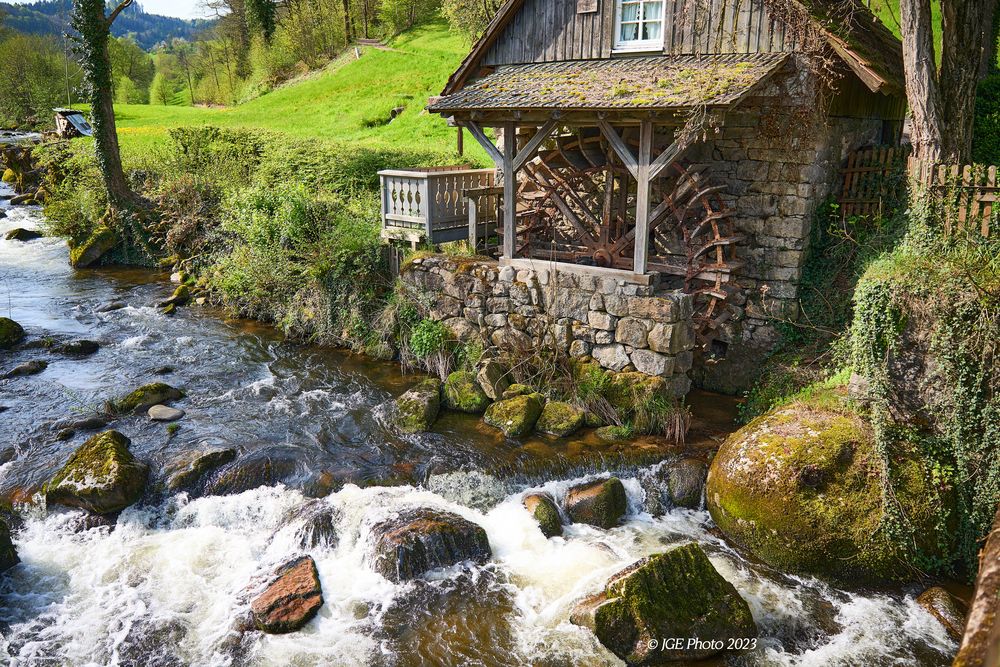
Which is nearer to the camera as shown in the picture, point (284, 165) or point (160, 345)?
point (160, 345)

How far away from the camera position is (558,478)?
8664mm

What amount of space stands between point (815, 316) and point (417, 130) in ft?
51.0

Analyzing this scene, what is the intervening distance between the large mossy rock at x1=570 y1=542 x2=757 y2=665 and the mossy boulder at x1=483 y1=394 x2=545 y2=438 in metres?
3.15

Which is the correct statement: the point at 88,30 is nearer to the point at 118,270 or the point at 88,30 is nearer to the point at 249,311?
the point at 118,270

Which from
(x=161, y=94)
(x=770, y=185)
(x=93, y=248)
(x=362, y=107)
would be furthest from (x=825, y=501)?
(x=161, y=94)

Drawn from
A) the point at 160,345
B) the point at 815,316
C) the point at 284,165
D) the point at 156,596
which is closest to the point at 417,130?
the point at 284,165

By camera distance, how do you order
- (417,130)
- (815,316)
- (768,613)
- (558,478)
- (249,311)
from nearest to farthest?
(768,613), (558,478), (815,316), (249,311), (417,130)

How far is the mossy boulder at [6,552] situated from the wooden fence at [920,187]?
10.6 meters

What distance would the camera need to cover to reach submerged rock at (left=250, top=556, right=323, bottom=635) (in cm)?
648

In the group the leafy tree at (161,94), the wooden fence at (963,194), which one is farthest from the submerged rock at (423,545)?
the leafy tree at (161,94)

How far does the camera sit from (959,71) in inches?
373

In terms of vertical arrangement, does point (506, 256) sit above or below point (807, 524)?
above

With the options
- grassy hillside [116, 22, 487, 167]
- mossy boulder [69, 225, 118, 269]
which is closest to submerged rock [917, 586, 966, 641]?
grassy hillside [116, 22, 487, 167]

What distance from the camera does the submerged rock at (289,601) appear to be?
21.3 ft
